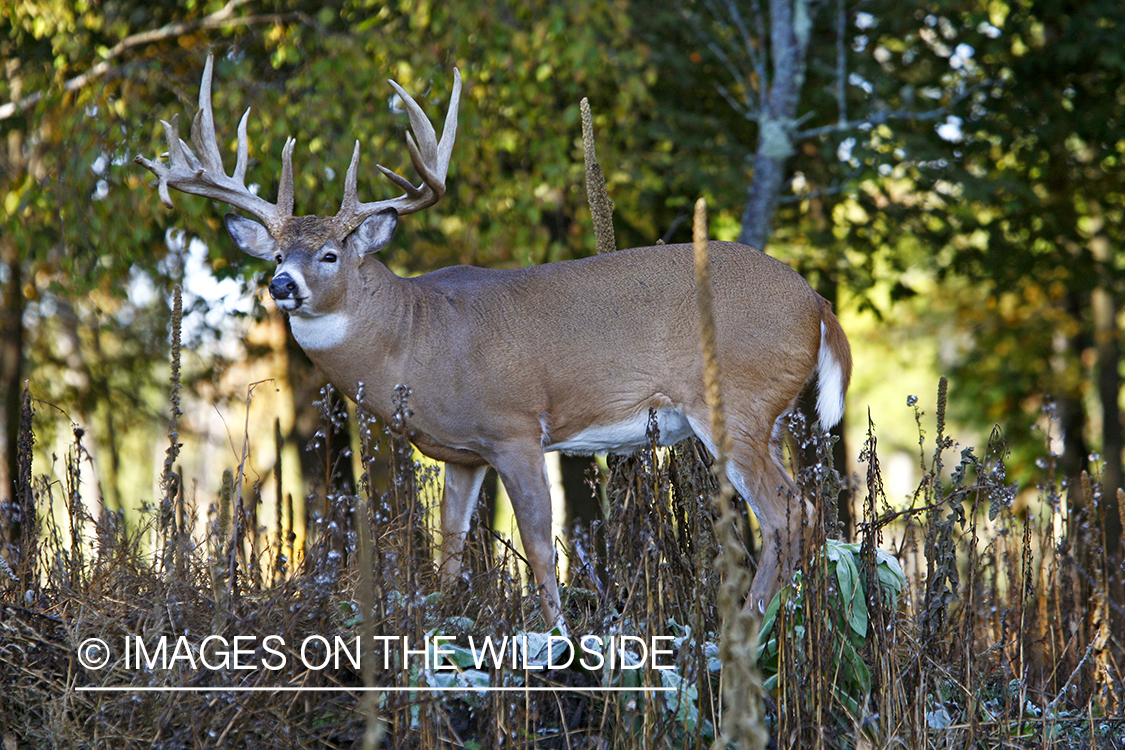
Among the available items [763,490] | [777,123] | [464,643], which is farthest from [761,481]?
[777,123]

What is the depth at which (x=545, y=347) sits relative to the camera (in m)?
4.84

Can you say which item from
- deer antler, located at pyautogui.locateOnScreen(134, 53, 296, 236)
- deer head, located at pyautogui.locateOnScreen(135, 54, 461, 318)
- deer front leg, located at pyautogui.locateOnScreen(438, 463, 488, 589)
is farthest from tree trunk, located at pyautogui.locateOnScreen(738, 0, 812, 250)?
deer antler, located at pyautogui.locateOnScreen(134, 53, 296, 236)

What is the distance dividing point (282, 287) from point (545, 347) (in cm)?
114

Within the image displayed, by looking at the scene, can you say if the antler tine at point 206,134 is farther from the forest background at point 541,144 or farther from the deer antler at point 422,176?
the forest background at point 541,144

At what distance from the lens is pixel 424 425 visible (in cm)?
470

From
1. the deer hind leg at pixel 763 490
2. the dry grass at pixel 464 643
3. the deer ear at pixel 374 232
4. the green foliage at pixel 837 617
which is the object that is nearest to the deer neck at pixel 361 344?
the deer ear at pixel 374 232

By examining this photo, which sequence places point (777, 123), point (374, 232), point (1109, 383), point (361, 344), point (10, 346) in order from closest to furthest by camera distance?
point (361, 344), point (374, 232), point (777, 123), point (10, 346), point (1109, 383)

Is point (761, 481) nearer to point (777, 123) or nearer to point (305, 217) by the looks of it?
point (305, 217)

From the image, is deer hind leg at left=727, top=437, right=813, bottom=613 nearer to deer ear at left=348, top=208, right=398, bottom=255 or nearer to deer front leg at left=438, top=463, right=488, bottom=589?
deer front leg at left=438, top=463, right=488, bottom=589

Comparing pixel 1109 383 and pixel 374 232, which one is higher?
pixel 1109 383

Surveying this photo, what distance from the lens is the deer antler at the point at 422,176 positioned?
4879 millimetres

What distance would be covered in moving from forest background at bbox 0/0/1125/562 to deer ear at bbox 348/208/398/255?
7.38 feet

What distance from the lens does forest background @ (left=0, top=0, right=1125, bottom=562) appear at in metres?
7.48

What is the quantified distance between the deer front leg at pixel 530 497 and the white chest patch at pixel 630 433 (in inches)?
7.0
